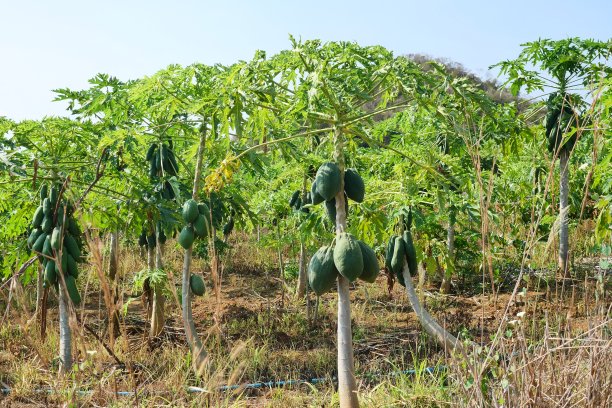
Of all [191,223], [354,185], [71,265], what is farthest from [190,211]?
[354,185]

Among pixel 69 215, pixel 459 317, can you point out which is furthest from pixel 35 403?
pixel 459 317

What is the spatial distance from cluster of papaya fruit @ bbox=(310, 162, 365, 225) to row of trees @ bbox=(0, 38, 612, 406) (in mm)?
72

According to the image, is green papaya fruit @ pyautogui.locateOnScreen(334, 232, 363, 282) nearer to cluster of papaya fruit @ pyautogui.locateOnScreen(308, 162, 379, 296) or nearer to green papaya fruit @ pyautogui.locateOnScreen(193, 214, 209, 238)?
cluster of papaya fruit @ pyautogui.locateOnScreen(308, 162, 379, 296)

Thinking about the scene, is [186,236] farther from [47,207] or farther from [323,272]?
[323,272]

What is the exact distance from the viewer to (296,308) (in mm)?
7059

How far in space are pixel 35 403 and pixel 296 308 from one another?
3604 mm

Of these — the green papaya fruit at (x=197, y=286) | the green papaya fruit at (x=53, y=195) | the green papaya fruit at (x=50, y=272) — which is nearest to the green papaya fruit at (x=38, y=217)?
the green papaya fruit at (x=53, y=195)

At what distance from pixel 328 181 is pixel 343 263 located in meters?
0.40

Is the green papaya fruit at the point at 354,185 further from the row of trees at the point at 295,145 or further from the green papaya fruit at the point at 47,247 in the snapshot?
the green papaya fruit at the point at 47,247

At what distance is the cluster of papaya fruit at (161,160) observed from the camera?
4.77 metres

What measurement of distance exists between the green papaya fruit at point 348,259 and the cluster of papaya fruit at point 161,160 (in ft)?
7.78

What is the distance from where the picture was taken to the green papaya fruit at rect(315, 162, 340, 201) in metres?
2.86

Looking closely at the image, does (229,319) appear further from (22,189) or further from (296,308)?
(22,189)

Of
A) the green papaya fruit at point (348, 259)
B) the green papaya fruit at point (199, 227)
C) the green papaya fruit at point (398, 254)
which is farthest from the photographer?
the green papaya fruit at point (199, 227)
